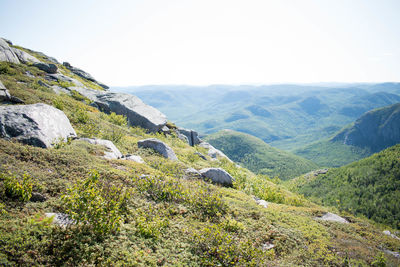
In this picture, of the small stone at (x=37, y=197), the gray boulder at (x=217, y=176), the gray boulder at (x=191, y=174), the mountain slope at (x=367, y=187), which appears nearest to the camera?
the small stone at (x=37, y=197)

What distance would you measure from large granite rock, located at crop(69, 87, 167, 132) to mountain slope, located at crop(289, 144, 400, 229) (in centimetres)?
4725

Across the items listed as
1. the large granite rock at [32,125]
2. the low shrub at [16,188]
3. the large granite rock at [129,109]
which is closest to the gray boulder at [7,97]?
the large granite rock at [32,125]

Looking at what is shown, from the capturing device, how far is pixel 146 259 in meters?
7.55

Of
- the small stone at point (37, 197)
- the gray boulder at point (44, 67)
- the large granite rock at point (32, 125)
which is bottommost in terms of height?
the small stone at point (37, 197)

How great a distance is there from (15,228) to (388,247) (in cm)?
2063

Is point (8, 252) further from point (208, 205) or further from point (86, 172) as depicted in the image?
point (208, 205)

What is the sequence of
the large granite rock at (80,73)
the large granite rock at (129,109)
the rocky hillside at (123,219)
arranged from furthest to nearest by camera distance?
the large granite rock at (80,73) < the large granite rock at (129,109) < the rocky hillside at (123,219)

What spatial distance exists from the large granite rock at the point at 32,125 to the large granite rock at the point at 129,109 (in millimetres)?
19144

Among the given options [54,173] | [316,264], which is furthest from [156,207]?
[316,264]

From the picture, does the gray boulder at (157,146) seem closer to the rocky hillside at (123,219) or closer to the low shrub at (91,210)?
the rocky hillside at (123,219)

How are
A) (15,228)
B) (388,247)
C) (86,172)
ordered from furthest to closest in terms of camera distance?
(388,247) → (86,172) → (15,228)

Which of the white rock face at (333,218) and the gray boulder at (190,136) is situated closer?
the white rock face at (333,218)

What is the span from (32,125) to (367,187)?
339 ft

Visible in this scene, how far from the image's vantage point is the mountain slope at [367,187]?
232 ft
